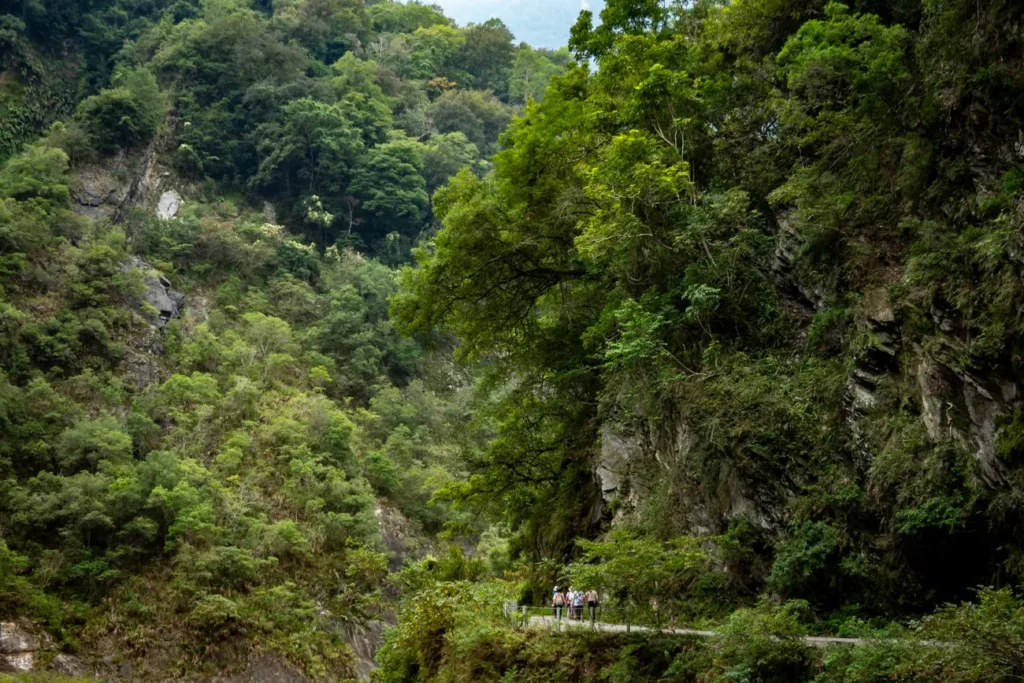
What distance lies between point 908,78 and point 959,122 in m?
1.53

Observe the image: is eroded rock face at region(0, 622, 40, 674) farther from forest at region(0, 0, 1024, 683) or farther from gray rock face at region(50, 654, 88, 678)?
gray rock face at region(50, 654, 88, 678)

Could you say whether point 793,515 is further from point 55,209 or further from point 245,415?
point 55,209

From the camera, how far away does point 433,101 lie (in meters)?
59.0

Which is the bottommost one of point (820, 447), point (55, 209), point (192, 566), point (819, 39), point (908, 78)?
point (192, 566)

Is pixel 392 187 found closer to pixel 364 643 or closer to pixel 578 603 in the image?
pixel 364 643

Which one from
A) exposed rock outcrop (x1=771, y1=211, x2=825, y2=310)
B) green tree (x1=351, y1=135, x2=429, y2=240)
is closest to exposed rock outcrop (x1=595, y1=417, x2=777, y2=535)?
exposed rock outcrop (x1=771, y1=211, x2=825, y2=310)

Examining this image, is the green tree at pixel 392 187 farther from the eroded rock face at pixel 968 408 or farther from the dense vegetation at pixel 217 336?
the eroded rock face at pixel 968 408

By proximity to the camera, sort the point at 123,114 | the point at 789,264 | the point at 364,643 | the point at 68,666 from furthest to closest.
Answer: the point at 123,114 < the point at 364,643 < the point at 68,666 < the point at 789,264

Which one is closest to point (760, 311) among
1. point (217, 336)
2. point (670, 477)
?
point (670, 477)

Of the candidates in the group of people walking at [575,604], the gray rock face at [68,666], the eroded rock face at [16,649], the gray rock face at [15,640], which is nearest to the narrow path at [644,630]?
the group of people walking at [575,604]

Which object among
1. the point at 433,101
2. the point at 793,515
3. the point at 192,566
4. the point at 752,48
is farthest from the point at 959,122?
the point at 433,101

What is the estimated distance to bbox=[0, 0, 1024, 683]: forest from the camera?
8.84 meters

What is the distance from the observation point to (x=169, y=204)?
39750 millimetres

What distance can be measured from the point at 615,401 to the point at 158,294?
24422mm
